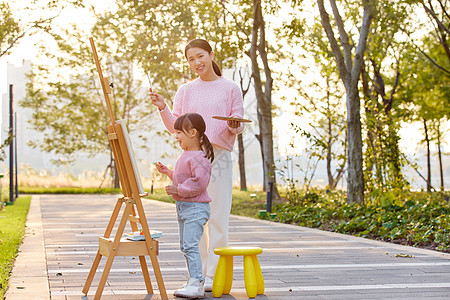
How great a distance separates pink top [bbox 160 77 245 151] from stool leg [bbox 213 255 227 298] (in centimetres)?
87

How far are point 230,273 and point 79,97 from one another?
26886 mm

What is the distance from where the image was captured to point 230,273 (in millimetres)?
5051

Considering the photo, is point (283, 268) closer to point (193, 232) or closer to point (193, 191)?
point (193, 232)

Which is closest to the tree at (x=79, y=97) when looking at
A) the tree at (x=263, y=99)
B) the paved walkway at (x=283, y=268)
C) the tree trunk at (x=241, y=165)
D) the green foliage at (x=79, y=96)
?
the green foliage at (x=79, y=96)

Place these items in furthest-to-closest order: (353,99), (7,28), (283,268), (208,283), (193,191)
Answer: (7,28) < (353,99) < (283,268) < (208,283) < (193,191)

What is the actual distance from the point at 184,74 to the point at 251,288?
64.3 ft

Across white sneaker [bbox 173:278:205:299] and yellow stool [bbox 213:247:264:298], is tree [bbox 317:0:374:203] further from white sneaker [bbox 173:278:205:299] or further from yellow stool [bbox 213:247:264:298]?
white sneaker [bbox 173:278:205:299]

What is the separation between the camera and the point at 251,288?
4918mm

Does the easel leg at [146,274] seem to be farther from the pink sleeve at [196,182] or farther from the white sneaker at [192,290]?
the pink sleeve at [196,182]

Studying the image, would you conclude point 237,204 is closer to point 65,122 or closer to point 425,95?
point 425,95

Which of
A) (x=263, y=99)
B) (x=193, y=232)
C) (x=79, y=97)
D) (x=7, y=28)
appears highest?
(x=79, y=97)

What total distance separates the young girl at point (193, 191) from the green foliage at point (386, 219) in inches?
158

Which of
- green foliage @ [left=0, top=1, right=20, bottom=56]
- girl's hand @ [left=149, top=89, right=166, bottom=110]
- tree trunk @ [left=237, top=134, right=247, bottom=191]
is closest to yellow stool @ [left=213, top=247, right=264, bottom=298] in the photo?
girl's hand @ [left=149, top=89, right=166, bottom=110]

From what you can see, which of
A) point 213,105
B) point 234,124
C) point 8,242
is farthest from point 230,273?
point 8,242
